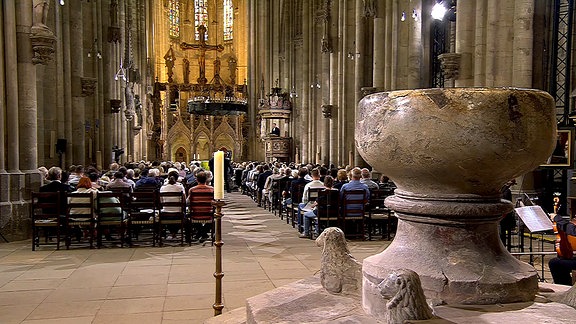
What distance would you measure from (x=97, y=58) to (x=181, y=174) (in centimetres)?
682

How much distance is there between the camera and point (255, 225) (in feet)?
41.4

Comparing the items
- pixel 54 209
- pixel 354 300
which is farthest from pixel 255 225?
pixel 354 300

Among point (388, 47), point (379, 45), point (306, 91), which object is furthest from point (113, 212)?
point (306, 91)

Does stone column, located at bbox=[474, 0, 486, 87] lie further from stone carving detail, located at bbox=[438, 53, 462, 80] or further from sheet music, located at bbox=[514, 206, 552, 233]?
sheet music, located at bbox=[514, 206, 552, 233]

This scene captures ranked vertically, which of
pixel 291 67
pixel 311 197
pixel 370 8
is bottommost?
pixel 311 197

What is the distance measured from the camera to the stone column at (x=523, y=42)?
11430 millimetres

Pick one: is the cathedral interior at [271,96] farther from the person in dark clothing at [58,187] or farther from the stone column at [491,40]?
the person in dark clothing at [58,187]

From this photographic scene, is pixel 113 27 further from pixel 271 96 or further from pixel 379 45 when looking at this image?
pixel 271 96

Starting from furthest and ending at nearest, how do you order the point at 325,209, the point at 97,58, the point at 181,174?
the point at 97,58 < the point at 181,174 < the point at 325,209

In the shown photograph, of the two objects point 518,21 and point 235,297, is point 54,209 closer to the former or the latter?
point 235,297

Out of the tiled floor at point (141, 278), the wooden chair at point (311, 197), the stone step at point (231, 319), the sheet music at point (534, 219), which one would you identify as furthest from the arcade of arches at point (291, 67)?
the stone step at point (231, 319)

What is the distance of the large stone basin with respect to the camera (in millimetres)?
2895

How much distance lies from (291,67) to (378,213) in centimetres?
2835

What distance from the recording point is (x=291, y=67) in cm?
3784
